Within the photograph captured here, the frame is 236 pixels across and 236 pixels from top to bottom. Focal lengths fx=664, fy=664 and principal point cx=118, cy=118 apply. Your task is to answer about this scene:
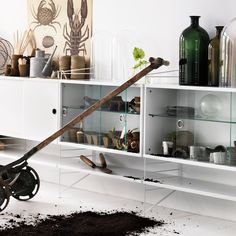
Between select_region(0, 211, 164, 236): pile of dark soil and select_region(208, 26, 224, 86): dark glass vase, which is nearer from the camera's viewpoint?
select_region(0, 211, 164, 236): pile of dark soil

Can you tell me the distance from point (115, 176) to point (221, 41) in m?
1.38

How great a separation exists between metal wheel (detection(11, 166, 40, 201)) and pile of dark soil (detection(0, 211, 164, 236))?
447 millimetres

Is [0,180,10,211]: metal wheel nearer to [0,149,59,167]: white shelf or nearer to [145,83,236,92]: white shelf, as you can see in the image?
[0,149,59,167]: white shelf

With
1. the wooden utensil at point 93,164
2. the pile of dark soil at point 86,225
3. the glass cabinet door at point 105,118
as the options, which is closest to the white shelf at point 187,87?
the glass cabinet door at point 105,118

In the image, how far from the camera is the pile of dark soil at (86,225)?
443 cm

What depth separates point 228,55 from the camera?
14.9 ft

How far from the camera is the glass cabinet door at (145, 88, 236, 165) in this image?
15.0 feet

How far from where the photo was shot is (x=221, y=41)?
4.60 metres

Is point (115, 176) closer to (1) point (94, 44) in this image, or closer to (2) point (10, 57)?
(1) point (94, 44)

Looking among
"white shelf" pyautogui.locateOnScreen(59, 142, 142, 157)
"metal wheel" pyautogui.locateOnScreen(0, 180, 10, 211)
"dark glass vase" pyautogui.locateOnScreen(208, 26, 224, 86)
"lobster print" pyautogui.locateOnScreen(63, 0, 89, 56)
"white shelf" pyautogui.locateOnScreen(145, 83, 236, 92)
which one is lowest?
"metal wheel" pyautogui.locateOnScreen(0, 180, 10, 211)

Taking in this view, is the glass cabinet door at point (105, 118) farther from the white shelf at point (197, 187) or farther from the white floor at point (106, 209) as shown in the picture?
the white floor at point (106, 209)

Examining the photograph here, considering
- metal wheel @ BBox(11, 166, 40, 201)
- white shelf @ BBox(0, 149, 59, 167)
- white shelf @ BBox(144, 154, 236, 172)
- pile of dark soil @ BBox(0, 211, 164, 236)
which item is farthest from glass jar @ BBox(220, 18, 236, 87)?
white shelf @ BBox(0, 149, 59, 167)

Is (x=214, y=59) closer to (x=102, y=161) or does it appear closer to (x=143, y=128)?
(x=143, y=128)

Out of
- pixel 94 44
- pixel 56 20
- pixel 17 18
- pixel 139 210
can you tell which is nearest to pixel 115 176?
pixel 139 210
